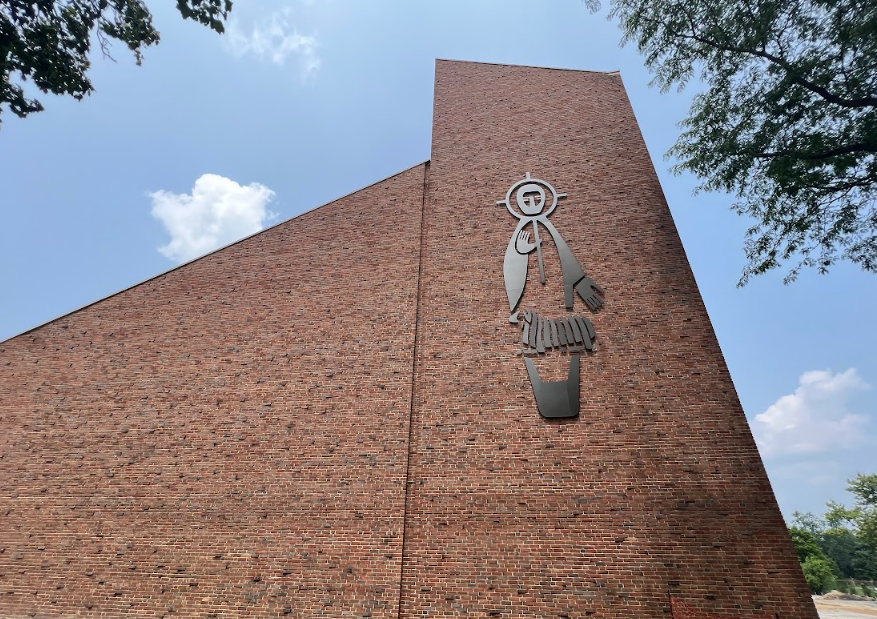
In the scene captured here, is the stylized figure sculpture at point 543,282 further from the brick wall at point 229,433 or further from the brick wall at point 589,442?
the brick wall at point 229,433

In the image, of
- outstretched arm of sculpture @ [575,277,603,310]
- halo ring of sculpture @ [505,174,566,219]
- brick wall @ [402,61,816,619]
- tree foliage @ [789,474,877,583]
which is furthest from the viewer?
tree foliage @ [789,474,877,583]

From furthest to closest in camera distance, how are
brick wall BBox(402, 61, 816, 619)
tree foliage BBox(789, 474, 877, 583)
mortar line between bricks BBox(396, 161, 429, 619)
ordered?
1. tree foliage BBox(789, 474, 877, 583)
2. mortar line between bricks BBox(396, 161, 429, 619)
3. brick wall BBox(402, 61, 816, 619)

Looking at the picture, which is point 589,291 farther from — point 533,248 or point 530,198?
point 530,198

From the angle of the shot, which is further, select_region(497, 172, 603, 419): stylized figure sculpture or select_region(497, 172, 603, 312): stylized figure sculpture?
select_region(497, 172, 603, 312): stylized figure sculpture

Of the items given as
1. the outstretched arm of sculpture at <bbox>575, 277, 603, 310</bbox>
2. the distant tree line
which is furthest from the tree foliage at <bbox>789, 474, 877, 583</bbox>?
the outstretched arm of sculpture at <bbox>575, 277, 603, 310</bbox>

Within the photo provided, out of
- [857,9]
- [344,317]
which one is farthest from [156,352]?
[857,9]

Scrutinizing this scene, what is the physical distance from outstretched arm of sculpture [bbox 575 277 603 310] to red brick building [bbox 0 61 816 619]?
0.34 feet

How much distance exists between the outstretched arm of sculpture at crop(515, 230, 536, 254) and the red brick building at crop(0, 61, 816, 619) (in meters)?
0.09

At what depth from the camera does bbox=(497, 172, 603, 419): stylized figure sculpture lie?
6.98 m

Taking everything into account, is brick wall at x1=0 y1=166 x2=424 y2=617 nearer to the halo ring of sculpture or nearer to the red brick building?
the red brick building

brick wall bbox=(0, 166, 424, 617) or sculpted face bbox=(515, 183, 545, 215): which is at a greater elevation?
sculpted face bbox=(515, 183, 545, 215)

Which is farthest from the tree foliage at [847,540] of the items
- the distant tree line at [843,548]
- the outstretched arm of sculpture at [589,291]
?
the outstretched arm of sculpture at [589,291]

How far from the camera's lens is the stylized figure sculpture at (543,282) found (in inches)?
275

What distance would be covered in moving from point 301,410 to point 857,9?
9391 millimetres
